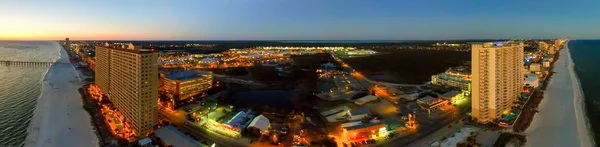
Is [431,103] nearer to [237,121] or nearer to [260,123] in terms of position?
[260,123]

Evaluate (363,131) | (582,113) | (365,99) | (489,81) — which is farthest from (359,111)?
(582,113)

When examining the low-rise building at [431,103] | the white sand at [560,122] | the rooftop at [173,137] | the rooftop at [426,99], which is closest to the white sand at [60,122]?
the rooftop at [173,137]

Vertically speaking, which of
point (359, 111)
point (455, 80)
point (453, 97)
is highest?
point (455, 80)

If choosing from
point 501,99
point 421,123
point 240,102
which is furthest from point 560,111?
point 240,102

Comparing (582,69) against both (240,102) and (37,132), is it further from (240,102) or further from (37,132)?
(37,132)

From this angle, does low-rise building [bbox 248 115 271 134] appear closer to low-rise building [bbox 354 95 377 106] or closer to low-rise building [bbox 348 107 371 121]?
low-rise building [bbox 348 107 371 121]

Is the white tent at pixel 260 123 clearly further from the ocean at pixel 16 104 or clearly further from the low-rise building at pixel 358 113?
the ocean at pixel 16 104
